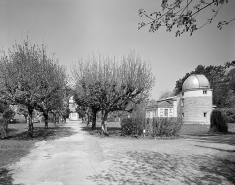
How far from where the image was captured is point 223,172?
23.6 ft

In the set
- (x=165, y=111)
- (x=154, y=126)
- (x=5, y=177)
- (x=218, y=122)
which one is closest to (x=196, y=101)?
(x=165, y=111)

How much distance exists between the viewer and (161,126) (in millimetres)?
18266

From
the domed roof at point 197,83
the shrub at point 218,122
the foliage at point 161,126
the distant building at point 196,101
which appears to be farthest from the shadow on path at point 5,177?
the domed roof at point 197,83

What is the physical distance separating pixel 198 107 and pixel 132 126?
33.9 meters

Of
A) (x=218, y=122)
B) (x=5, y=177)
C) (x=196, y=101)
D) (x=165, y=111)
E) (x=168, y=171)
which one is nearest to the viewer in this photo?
(x=5, y=177)

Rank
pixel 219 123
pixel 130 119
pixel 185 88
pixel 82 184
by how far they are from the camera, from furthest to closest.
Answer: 1. pixel 185 88
2. pixel 219 123
3. pixel 130 119
4. pixel 82 184

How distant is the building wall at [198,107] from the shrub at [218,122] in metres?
23.8

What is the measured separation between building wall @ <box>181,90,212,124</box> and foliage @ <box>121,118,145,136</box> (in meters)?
33.5

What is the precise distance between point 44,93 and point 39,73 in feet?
5.64

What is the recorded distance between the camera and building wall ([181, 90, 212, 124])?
4694 cm

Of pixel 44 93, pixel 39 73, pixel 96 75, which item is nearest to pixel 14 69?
pixel 39 73

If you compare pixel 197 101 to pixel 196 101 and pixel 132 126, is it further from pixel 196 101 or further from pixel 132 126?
pixel 132 126

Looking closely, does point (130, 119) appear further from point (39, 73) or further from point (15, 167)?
point (15, 167)

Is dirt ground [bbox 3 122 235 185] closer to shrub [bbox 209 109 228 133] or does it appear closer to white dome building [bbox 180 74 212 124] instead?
shrub [bbox 209 109 228 133]
